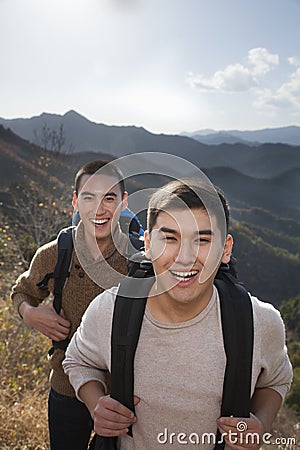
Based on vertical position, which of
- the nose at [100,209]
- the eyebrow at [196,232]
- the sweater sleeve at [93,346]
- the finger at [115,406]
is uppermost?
the eyebrow at [196,232]

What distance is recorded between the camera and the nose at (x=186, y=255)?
1209mm

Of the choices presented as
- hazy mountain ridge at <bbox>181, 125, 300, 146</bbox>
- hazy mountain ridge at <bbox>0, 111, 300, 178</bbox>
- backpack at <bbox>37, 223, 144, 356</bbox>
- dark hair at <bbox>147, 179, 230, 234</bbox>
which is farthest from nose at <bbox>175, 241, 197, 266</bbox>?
hazy mountain ridge at <bbox>181, 125, 300, 146</bbox>

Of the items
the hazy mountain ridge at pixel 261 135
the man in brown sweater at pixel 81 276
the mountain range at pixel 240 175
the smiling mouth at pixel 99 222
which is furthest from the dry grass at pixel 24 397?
the hazy mountain ridge at pixel 261 135

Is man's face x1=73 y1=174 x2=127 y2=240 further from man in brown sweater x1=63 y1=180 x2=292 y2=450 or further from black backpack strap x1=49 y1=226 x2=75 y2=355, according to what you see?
man in brown sweater x1=63 y1=180 x2=292 y2=450

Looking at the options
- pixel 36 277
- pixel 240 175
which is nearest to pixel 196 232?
pixel 36 277

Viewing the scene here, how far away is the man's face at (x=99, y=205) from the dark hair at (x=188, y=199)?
54 centimetres

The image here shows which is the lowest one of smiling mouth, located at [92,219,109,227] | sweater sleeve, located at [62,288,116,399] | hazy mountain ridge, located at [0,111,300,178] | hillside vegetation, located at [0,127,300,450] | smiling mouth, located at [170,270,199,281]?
hillside vegetation, located at [0,127,300,450]

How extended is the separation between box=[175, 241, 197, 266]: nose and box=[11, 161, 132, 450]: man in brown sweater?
1.99 feet

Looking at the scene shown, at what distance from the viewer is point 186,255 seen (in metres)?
1.21

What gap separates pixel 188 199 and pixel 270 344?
471 millimetres

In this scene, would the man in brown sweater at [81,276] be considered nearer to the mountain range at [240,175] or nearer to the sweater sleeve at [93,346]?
the sweater sleeve at [93,346]

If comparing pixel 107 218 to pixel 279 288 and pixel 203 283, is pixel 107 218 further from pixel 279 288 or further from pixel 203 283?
pixel 279 288

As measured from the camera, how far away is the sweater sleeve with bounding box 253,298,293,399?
4.05ft

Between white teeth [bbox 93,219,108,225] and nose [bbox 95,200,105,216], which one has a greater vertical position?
nose [bbox 95,200,105,216]
